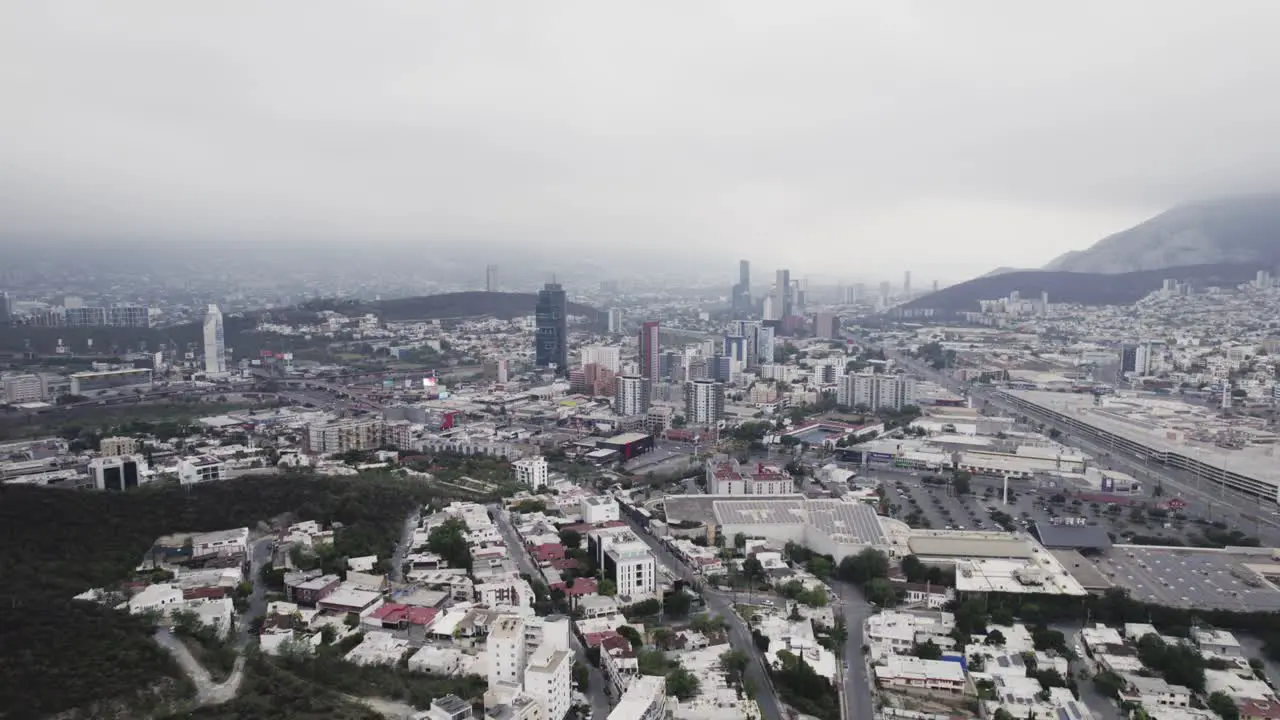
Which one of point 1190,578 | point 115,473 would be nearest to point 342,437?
point 115,473

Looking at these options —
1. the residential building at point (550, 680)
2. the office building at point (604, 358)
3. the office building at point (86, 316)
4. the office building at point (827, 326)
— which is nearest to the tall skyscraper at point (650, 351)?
the office building at point (604, 358)

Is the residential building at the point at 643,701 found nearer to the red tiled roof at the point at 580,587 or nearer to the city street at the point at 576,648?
the city street at the point at 576,648

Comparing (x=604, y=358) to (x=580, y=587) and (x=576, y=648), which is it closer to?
(x=580, y=587)

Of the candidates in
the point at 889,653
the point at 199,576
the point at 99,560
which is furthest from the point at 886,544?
the point at 99,560

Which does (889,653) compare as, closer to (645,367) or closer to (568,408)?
(568,408)

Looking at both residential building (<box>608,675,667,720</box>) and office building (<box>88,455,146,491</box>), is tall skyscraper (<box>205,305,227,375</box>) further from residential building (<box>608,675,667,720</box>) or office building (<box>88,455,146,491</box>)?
residential building (<box>608,675,667,720</box>)

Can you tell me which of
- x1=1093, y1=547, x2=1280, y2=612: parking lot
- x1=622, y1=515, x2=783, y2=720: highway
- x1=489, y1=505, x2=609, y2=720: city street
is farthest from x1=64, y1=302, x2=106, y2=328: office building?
x1=1093, y1=547, x2=1280, y2=612: parking lot

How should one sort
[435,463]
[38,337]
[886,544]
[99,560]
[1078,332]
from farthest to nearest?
[1078,332], [38,337], [435,463], [886,544], [99,560]
